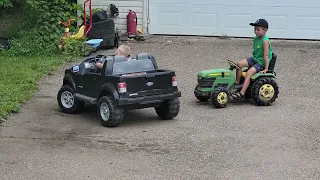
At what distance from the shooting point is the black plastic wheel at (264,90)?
8609 mm

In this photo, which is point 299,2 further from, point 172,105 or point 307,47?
point 172,105

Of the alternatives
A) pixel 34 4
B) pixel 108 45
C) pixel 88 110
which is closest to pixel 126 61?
pixel 88 110

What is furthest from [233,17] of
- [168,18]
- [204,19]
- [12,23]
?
[12,23]

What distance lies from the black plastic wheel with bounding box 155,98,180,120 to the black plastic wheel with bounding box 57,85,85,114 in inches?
46.7

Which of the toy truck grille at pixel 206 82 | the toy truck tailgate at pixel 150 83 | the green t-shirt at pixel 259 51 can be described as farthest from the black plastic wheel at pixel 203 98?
the toy truck tailgate at pixel 150 83

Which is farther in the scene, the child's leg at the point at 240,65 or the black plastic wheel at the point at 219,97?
the child's leg at the point at 240,65

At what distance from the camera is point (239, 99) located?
8906 millimetres

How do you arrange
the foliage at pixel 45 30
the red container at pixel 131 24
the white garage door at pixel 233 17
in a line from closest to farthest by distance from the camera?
the foliage at pixel 45 30
the white garage door at pixel 233 17
the red container at pixel 131 24

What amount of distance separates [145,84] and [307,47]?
7.78 m

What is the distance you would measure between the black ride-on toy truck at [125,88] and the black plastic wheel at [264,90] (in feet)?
4.68

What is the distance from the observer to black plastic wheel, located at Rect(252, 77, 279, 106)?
339 inches

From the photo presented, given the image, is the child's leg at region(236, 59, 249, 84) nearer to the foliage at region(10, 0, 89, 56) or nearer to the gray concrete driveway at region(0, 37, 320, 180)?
the gray concrete driveway at region(0, 37, 320, 180)

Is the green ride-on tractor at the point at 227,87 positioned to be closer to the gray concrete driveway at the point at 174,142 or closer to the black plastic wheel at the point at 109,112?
the gray concrete driveway at the point at 174,142

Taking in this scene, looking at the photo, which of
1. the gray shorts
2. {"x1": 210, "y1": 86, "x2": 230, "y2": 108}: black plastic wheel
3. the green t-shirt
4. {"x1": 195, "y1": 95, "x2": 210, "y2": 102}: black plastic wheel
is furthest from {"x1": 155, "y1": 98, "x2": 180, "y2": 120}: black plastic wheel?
the green t-shirt
